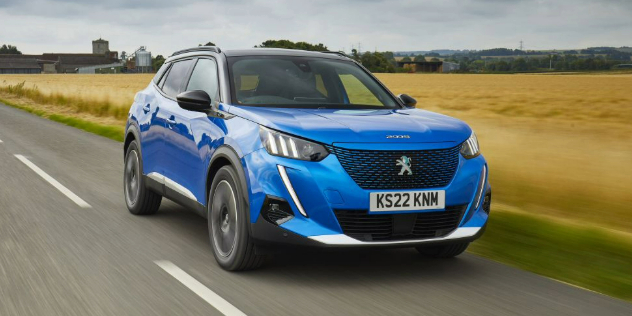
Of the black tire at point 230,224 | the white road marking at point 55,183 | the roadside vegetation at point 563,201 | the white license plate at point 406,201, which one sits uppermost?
the white license plate at point 406,201

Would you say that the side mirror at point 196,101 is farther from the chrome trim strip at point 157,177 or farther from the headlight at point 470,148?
the headlight at point 470,148

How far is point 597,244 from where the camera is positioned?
648cm

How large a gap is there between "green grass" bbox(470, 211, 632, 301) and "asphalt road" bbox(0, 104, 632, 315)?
10.8 inches

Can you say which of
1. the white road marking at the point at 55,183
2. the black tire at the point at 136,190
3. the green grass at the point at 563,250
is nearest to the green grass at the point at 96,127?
the white road marking at the point at 55,183

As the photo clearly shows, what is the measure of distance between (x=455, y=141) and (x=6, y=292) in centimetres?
313

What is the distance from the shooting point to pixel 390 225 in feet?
17.9

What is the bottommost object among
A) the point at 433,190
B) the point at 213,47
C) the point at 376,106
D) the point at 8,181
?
the point at 8,181

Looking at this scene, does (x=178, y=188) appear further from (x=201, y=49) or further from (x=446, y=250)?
(x=446, y=250)

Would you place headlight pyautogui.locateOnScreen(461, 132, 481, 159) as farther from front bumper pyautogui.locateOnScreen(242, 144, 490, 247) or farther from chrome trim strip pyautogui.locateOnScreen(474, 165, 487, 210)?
front bumper pyautogui.locateOnScreen(242, 144, 490, 247)

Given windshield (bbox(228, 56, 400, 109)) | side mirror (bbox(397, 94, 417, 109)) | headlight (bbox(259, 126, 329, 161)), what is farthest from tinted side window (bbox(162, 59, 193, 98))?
headlight (bbox(259, 126, 329, 161))

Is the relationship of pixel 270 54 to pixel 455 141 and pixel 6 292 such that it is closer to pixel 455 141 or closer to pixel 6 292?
pixel 455 141

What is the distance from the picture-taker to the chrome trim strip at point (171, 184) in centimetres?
678

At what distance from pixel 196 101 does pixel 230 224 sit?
1.04 m

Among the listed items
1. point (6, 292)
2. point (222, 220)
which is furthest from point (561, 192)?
point (6, 292)
